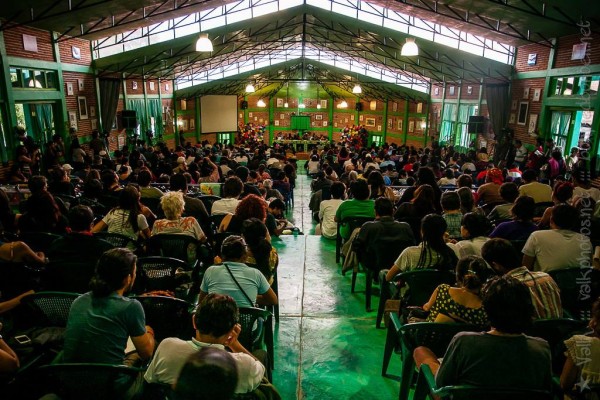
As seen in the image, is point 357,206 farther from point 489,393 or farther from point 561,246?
point 489,393

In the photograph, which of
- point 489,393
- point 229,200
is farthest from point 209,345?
point 229,200

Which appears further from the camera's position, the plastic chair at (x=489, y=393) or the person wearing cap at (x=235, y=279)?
the person wearing cap at (x=235, y=279)

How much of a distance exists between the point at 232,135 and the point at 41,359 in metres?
24.1

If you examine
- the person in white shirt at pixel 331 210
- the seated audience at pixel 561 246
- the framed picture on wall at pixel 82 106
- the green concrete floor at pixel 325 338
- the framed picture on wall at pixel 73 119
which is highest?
the framed picture on wall at pixel 82 106

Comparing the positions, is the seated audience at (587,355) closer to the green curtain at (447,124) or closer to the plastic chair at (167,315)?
the plastic chair at (167,315)

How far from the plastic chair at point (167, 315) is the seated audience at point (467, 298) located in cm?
143

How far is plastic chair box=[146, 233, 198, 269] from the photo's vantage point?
3.51 meters

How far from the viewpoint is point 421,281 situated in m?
2.93

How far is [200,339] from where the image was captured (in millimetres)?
1823

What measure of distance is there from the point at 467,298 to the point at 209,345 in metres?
1.38

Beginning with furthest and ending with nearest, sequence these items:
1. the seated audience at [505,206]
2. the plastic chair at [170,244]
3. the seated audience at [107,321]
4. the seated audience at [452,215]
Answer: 1. the seated audience at [505,206]
2. the seated audience at [452,215]
3. the plastic chair at [170,244]
4. the seated audience at [107,321]

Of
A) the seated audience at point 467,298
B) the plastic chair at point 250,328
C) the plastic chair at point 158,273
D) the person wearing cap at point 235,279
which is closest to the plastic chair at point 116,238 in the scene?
the plastic chair at point 158,273

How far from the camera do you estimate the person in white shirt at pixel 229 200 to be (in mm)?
4781

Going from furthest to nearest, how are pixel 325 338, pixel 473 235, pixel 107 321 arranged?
1. pixel 325 338
2. pixel 473 235
3. pixel 107 321
